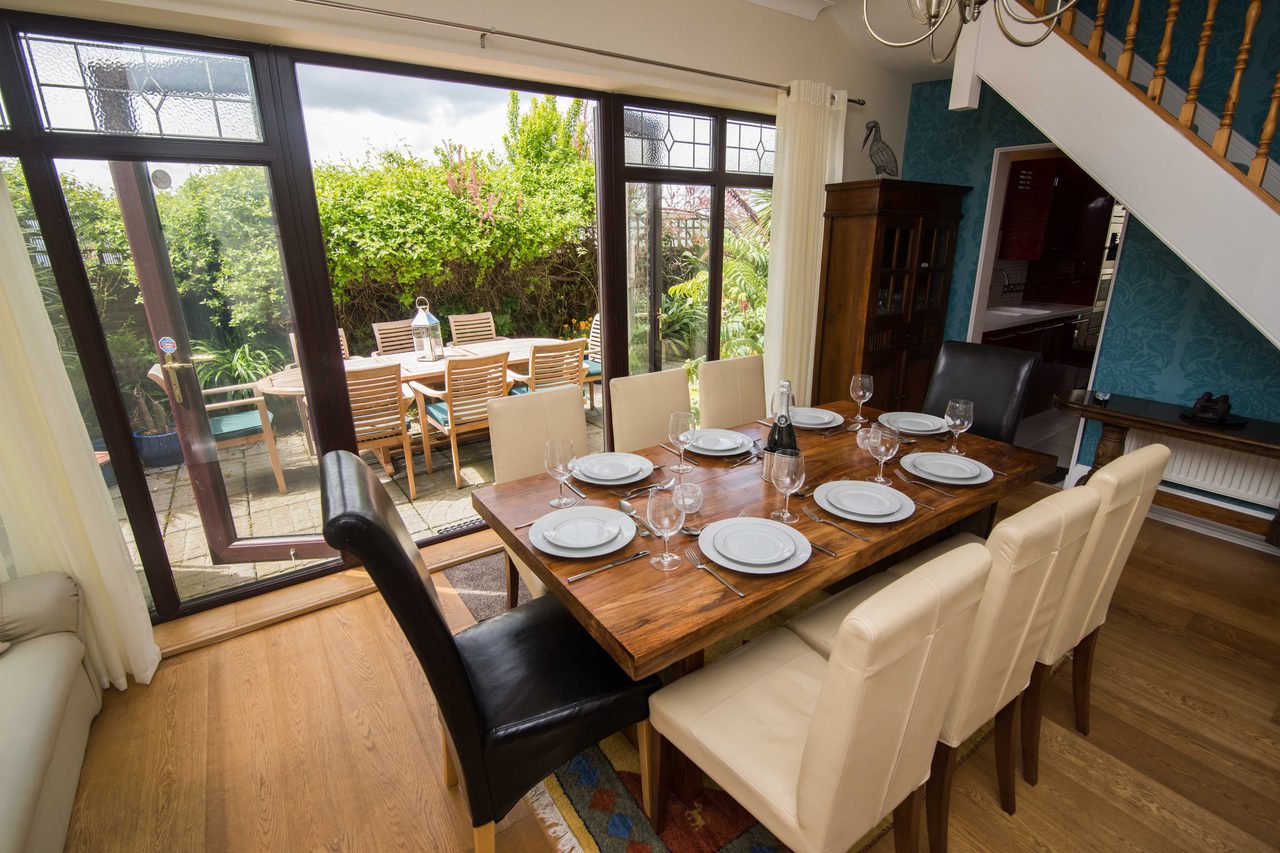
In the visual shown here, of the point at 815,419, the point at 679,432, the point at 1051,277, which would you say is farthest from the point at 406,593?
the point at 1051,277

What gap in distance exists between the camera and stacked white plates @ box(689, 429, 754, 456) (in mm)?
2045

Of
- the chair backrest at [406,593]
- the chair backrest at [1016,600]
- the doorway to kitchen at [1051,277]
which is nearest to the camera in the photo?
the chair backrest at [406,593]

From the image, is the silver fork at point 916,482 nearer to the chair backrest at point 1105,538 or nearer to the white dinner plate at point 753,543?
the chair backrest at point 1105,538

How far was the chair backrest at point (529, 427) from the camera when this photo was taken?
203cm

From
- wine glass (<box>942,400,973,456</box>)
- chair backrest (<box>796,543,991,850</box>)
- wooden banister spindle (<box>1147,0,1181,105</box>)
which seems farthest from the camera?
wooden banister spindle (<box>1147,0,1181,105</box>)

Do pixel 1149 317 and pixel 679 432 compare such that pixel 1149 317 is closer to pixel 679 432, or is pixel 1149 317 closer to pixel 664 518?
pixel 679 432

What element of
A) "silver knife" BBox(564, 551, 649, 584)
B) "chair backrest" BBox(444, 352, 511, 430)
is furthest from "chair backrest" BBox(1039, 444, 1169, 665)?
"chair backrest" BBox(444, 352, 511, 430)

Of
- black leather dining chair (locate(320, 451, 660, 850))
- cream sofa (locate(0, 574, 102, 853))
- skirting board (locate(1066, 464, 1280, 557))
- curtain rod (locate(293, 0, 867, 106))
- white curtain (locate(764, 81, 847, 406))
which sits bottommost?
skirting board (locate(1066, 464, 1280, 557))

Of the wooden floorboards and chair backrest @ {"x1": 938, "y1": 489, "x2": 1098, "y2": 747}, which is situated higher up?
chair backrest @ {"x1": 938, "y1": 489, "x2": 1098, "y2": 747}

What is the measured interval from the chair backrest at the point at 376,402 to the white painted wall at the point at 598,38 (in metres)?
1.56

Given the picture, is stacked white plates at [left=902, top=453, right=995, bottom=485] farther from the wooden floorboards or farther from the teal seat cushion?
the teal seat cushion

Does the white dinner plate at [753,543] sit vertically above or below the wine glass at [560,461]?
below

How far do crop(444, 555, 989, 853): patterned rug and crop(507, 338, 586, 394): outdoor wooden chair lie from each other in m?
2.47

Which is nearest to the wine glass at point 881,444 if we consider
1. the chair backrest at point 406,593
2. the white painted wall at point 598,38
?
the chair backrest at point 406,593
